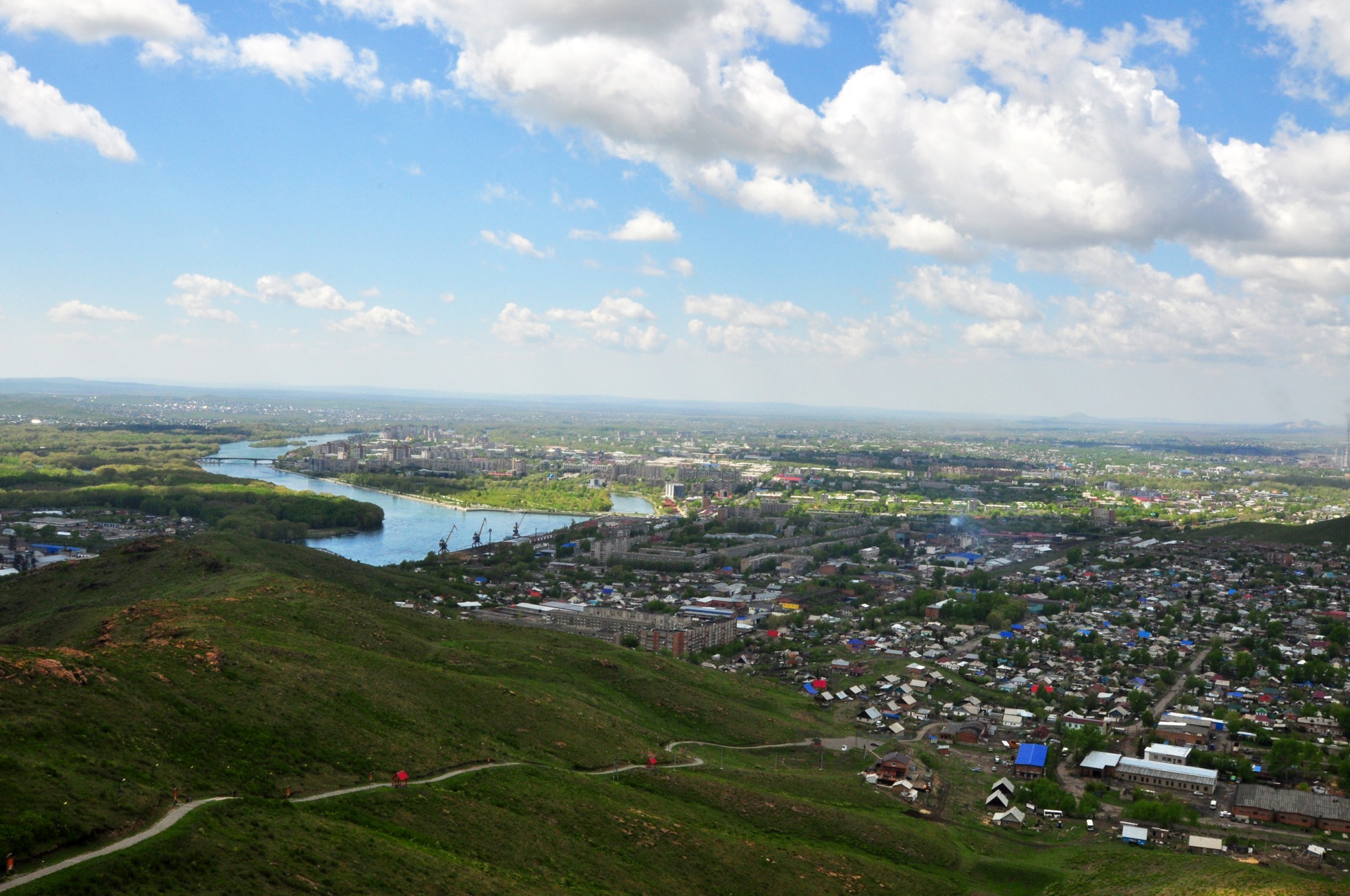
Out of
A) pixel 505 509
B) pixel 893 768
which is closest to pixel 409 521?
pixel 505 509

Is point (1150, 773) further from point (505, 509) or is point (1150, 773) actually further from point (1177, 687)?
point (505, 509)

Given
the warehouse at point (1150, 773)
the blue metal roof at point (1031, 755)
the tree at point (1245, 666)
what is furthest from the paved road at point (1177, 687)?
the blue metal roof at point (1031, 755)

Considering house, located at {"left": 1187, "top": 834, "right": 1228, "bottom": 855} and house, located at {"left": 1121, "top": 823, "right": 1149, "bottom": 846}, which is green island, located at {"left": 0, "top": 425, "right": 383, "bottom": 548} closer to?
house, located at {"left": 1121, "top": 823, "right": 1149, "bottom": 846}

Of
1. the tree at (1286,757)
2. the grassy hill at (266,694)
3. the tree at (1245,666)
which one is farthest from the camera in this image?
the tree at (1245,666)

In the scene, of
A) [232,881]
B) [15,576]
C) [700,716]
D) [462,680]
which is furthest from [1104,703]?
[15,576]

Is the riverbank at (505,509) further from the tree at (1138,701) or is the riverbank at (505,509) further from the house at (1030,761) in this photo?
the house at (1030,761)

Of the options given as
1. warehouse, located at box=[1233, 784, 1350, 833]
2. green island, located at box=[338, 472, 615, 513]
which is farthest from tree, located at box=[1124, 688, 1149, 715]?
green island, located at box=[338, 472, 615, 513]

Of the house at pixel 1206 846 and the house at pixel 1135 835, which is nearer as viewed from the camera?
the house at pixel 1206 846
